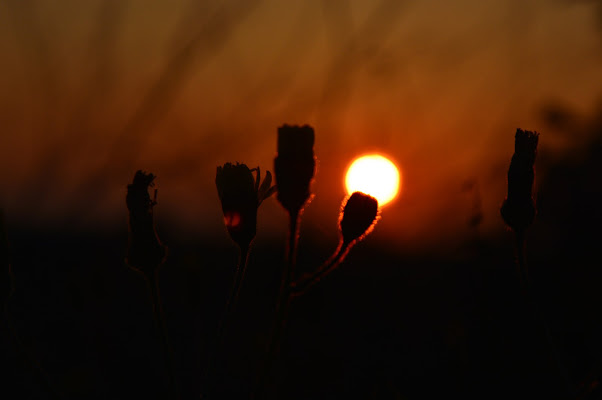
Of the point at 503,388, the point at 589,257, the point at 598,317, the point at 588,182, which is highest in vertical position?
the point at 588,182

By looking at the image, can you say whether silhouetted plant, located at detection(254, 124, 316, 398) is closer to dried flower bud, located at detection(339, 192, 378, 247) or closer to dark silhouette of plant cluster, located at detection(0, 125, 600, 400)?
dark silhouette of plant cluster, located at detection(0, 125, 600, 400)

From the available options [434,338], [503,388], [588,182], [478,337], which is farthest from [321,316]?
[588,182]

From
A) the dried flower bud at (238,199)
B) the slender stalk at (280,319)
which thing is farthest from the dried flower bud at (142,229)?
the slender stalk at (280,319)

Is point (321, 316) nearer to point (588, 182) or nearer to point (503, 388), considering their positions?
point (503, 388)

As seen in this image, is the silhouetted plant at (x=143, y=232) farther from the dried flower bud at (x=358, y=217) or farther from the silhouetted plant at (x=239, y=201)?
the dried flower bud at (x=358, y=217)

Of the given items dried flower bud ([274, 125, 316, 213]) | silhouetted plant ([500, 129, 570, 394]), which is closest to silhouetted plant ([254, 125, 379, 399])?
dried flower bud ([274, 125, 316, 213])

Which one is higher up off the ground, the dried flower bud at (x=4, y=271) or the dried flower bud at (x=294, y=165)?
the dried flower bud at (x=294, y=165)

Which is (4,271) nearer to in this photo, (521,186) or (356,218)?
(356,218)

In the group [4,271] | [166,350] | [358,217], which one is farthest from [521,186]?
[4,271]
